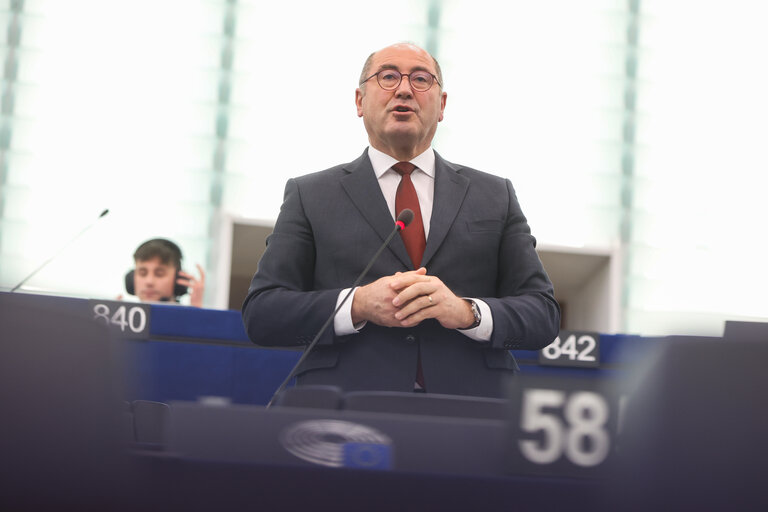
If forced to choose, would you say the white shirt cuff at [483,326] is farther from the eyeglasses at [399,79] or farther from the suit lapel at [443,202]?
the eyeglasses at [399,79]

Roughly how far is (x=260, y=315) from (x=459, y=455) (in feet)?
3.24

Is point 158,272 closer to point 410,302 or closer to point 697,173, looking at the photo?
point 410,302

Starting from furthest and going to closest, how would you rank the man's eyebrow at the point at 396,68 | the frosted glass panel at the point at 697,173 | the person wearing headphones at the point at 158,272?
the frosted glass panel at the point at 697,173 < the person wearing headphones at the point at 158,272 < the man's eyebrow at the point at 396,68

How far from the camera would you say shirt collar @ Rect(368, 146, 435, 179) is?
1908mm

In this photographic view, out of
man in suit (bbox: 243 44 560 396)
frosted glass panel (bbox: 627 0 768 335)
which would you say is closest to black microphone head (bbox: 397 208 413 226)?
man in suit (bbox: 243 44 560 396)

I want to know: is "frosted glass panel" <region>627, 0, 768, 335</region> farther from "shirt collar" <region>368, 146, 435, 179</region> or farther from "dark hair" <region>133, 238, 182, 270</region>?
"shirt collar" <region>368, 146, 435, 179</region>

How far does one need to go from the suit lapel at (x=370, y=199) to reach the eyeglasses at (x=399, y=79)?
0.56 feet

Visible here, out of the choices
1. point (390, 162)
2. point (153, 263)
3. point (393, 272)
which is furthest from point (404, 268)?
point (153, 263)

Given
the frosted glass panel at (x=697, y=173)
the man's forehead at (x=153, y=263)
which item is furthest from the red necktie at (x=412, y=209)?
the frosted glass panel at (x=697, y=173)

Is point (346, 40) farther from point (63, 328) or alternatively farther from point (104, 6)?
point (63, 328)

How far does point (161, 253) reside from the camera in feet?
11.5

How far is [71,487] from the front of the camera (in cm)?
74

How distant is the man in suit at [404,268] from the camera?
163cm

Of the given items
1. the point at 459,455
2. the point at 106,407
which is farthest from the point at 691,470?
the point at 106,407
